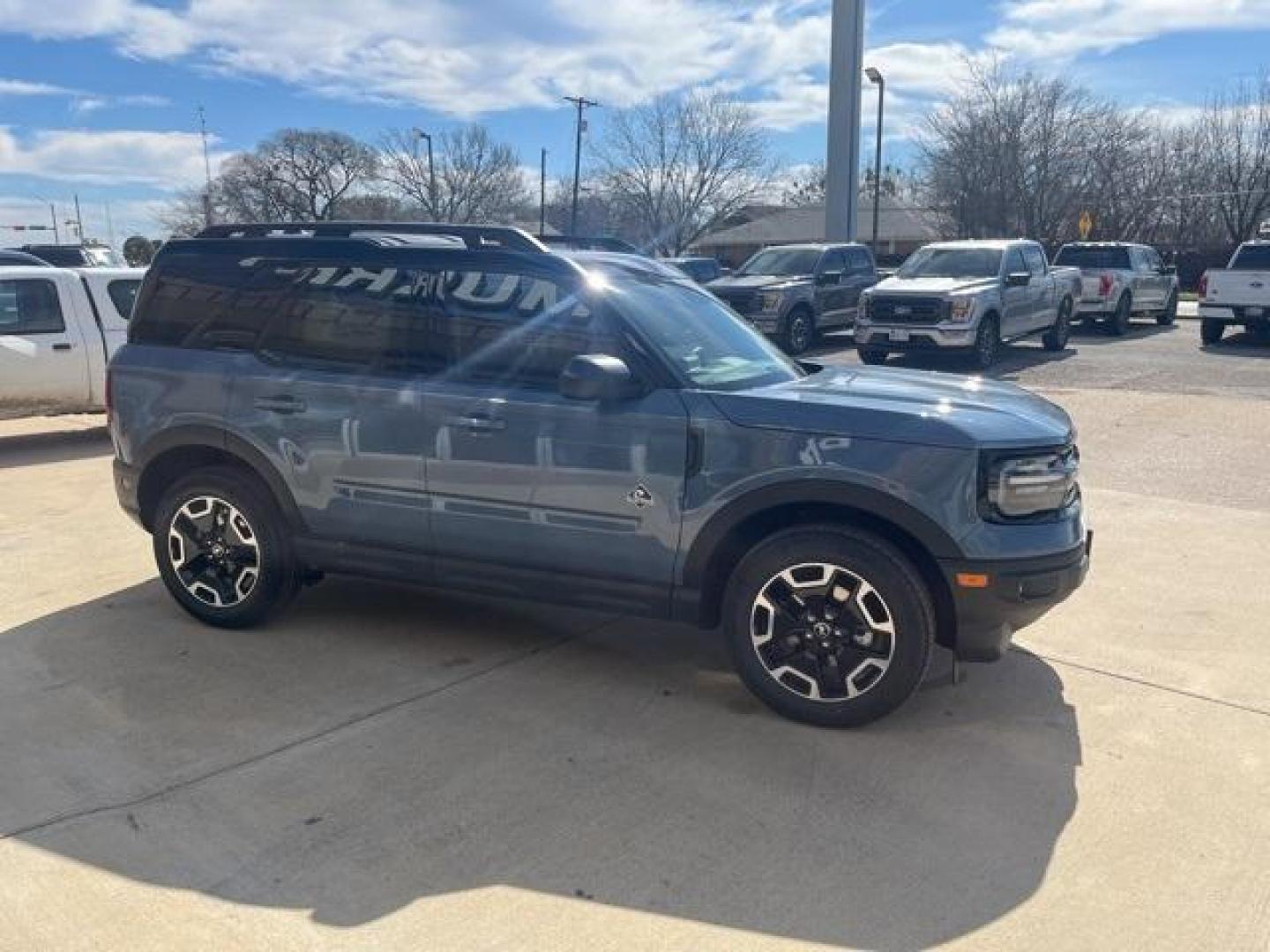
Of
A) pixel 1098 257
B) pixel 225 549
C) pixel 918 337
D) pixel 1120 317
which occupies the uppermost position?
pixel 1098 257

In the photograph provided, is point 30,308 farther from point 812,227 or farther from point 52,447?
point 812,227

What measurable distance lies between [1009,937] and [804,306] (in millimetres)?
15130

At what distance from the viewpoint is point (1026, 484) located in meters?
3.76

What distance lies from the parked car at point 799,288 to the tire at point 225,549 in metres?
11.7

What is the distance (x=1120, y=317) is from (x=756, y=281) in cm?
867

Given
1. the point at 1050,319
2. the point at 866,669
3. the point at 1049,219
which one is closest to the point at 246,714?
the point at 866,669

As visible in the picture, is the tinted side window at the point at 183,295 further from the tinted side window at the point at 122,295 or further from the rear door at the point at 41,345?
the tinted side window at the point at 122,295

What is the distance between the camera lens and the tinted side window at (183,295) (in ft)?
16.1

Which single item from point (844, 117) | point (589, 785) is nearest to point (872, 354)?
point (589, 785)

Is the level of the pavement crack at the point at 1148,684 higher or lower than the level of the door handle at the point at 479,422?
lower

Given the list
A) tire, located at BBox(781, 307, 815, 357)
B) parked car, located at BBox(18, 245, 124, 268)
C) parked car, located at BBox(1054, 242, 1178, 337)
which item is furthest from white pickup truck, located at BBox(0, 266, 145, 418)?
parked car, located at BBox(1054, 242, 1178, 337)

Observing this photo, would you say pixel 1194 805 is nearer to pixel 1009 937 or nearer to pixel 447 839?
pixel 1009 937

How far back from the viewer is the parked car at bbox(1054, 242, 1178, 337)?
2048cm

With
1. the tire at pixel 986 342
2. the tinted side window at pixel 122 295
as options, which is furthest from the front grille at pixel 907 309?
the tinted side window at pixel 122 295
